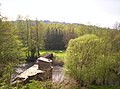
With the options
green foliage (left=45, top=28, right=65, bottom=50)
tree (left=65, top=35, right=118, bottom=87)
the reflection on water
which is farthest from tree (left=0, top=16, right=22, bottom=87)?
green foliage (left=45, top=28, right=65, bottom=50)

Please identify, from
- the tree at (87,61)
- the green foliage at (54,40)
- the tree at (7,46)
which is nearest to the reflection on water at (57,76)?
the tree at (87,61)

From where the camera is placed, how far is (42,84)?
1986 cm

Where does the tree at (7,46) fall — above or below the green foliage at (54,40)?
above

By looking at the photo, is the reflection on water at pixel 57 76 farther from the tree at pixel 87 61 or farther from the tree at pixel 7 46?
the tree at pixel 7 46

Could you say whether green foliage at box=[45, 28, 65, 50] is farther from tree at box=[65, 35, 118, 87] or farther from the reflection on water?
tree at box=[65, 35, 118, 87]

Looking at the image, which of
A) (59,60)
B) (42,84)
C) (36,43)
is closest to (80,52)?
(42,84)

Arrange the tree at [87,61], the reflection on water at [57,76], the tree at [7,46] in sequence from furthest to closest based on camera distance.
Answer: the tree at [87,61], the tree at [7,46], the reflection on water at [57,76]

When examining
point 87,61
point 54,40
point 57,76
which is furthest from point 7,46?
point 54,40

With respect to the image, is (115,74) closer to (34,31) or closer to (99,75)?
(99,75)

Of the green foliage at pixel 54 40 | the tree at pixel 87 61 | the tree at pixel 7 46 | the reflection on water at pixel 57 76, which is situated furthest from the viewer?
the green foliage at pixel 54 40

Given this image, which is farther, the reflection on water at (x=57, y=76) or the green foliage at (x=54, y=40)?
the green foliage at (x=54, y=40)

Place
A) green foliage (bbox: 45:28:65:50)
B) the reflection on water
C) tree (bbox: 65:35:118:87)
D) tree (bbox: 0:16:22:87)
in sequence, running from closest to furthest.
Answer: the reflection on water
tree (bbox: 0:16:22:87)
tree (bbox: 65:35:118:87)
green foliage (bbox: 45:28:65:50)

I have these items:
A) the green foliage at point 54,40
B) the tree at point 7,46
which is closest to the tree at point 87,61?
the tree at point 7,46

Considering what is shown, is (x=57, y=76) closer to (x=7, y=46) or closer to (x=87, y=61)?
(x=87, y=61)
